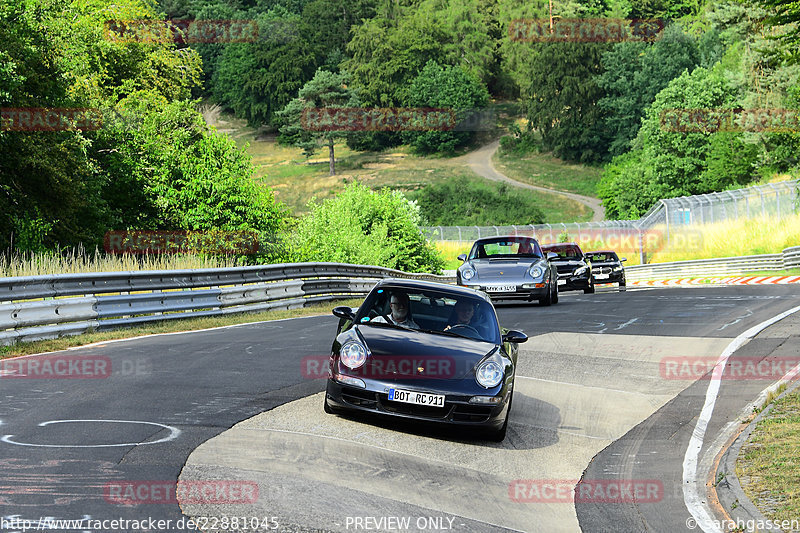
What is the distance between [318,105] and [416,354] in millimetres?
118526

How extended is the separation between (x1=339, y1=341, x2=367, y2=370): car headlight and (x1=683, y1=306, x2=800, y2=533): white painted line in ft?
9.34

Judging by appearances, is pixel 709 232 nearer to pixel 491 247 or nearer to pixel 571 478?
pixel 491 247

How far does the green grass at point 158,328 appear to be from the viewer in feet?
42.5

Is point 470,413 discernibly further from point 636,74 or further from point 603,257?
point 636,74

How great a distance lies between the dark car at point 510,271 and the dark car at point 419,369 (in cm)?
1143

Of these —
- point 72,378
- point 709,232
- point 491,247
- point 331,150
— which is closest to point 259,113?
point 331,150

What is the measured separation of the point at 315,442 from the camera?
306 inches

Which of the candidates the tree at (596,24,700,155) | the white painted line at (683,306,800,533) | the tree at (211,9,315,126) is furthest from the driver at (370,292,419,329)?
the tree at (211,9,315,126)

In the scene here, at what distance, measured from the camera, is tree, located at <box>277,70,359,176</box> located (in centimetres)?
12138

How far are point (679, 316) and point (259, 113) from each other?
123032 mm

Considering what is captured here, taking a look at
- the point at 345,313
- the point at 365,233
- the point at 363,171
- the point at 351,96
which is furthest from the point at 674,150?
the point at 345,313

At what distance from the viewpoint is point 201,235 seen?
3538 centimetres

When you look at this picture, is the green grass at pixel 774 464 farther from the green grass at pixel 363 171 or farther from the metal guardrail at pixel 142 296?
the green grass at pixel 363 171

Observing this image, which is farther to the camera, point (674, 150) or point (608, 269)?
point (674, 150)
